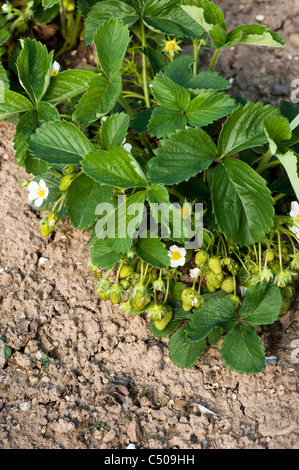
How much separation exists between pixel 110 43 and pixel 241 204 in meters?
0.63

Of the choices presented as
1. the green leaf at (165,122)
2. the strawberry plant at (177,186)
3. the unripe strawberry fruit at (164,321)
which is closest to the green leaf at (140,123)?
the strawberry plant at (177,186)

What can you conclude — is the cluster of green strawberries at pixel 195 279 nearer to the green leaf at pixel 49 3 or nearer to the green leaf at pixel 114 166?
the green leaf at pixel 114 166

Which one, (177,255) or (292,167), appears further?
(177,255)

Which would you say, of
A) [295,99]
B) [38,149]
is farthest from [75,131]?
[295,99]

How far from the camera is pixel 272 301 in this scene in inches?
62.5

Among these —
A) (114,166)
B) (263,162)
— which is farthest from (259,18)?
(114,166)

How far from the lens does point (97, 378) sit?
1.68 meters

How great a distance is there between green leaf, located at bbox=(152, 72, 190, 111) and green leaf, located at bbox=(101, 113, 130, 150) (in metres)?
0.14

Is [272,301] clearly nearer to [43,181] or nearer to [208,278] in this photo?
[208,278]

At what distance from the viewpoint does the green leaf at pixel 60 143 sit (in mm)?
1550

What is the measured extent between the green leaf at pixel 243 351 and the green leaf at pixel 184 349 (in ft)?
0.33

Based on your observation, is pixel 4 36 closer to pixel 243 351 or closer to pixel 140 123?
pixel 140 123

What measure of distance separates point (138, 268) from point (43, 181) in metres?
0.42

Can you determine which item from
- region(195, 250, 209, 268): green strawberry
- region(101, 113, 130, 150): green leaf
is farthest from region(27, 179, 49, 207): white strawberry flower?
region(195, 250, 209, 268): green strawberry
